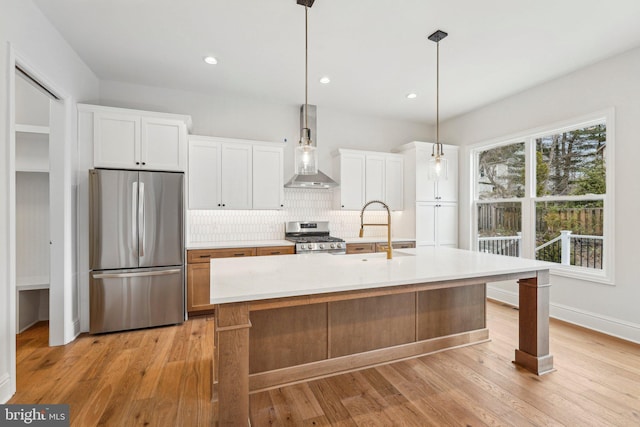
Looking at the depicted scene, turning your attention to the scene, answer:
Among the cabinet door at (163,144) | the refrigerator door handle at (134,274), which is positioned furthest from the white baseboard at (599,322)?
the cabinet door at (163,144)

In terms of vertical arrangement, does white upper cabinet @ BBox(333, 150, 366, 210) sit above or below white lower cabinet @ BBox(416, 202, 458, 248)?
above

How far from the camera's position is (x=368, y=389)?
84.4 inches

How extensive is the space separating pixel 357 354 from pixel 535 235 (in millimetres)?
3095

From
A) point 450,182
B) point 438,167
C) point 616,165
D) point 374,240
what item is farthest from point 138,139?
point 616,165

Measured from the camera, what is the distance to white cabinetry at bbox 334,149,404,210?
467cm

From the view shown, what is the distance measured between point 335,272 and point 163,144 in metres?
2.72

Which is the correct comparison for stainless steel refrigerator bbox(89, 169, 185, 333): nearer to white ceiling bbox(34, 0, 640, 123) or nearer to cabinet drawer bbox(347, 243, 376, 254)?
white ceiling bbox(34, 0, 640, 123)

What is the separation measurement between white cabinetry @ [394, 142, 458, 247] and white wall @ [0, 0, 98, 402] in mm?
4369

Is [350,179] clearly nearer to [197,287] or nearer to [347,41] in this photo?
[347,41]

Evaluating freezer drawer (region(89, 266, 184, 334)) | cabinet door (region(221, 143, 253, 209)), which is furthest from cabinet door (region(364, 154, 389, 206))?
freezer drawer (region(89, 266, 184, 334))

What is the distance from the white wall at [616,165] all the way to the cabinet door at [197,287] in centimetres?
426

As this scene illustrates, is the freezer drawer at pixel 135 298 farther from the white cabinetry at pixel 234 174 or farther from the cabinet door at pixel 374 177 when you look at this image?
the cabinet door at pixel 374 177

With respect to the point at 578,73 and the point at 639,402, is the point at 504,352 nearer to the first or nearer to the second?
the point at 639,402

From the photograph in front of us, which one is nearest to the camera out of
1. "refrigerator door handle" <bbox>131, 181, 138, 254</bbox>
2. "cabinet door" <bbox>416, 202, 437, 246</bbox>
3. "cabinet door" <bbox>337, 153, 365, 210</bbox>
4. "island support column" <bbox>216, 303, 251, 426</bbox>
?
"island support column" <bbox>216, 303, 251, 426</bbox>
